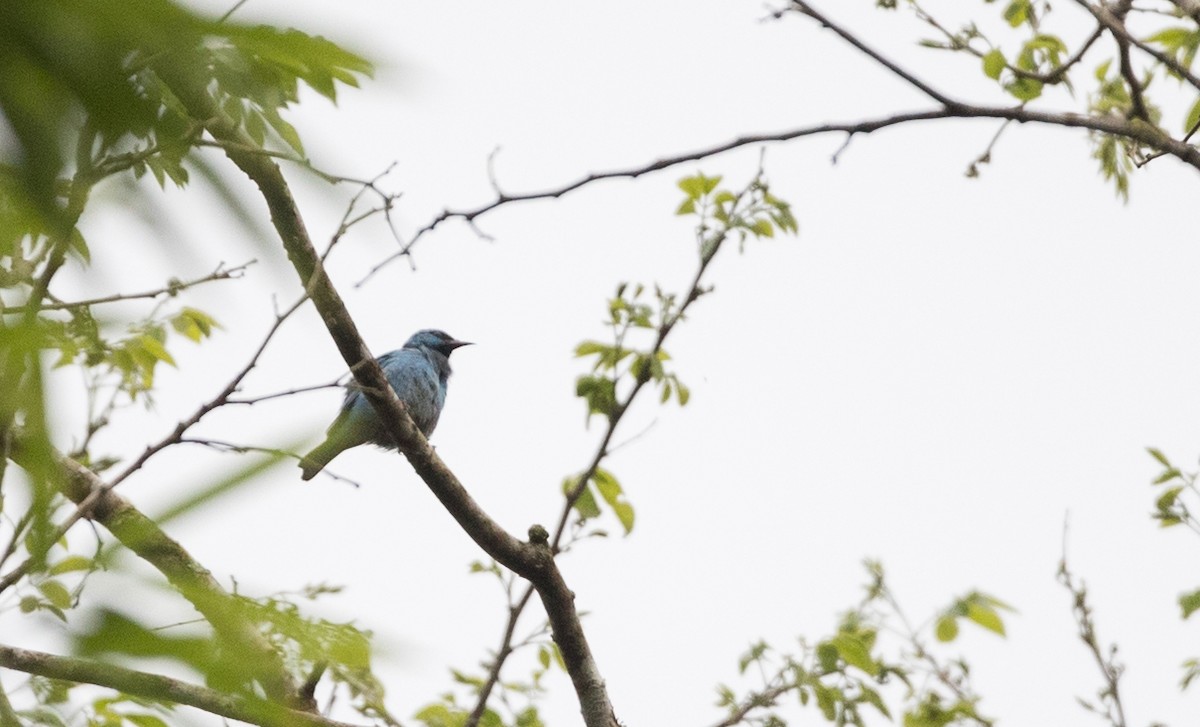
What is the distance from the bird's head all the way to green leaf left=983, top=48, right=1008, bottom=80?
250 inches

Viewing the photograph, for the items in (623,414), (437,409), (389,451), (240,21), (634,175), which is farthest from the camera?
(437,409)

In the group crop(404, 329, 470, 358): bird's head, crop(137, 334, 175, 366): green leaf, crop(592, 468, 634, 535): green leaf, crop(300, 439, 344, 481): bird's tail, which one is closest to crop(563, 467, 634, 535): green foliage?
crop(592, 468, 634, 535): green leaf

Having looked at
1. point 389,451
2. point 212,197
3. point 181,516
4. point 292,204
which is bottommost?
point 181,516

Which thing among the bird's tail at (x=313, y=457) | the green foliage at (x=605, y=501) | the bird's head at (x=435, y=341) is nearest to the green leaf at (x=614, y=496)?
the green foliage at (x=605, y=501)

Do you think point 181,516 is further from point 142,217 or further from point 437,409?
point 437,409

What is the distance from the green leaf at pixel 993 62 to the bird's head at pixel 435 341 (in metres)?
6.34

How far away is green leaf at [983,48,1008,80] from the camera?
14.2 ft

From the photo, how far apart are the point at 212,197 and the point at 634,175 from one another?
2579 mm

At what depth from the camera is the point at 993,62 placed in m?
4.34

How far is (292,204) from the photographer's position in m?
3.14

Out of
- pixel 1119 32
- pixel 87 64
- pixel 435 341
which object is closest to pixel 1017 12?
pixel 1119 32

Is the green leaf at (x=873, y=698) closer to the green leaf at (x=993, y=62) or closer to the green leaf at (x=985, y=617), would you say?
the green leaf at (x=985, y=617)

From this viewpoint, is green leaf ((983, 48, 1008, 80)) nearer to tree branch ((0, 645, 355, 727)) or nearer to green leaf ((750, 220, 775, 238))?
green leaf ((750, 220, 775, 238))

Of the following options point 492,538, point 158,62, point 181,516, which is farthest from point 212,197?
point 492,538
